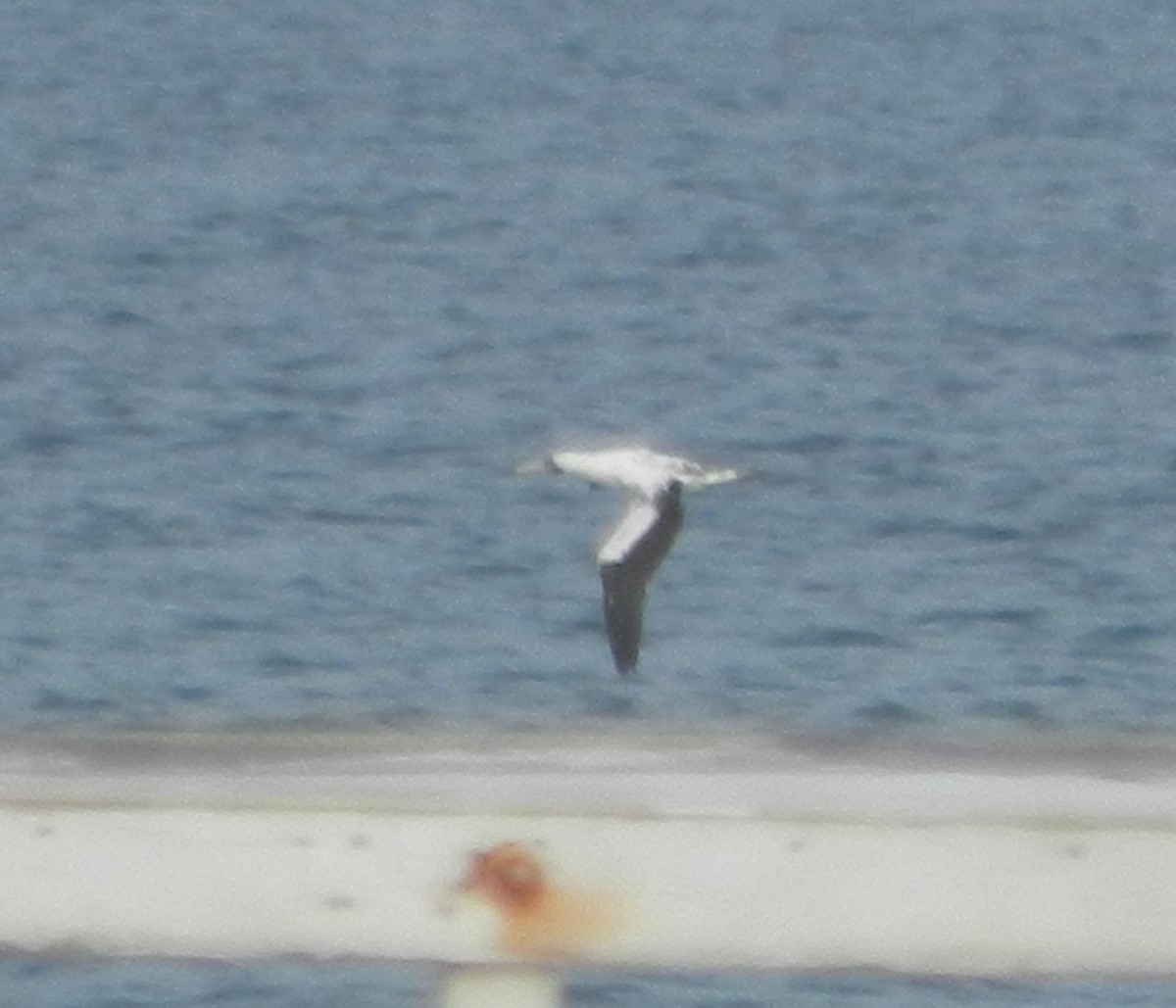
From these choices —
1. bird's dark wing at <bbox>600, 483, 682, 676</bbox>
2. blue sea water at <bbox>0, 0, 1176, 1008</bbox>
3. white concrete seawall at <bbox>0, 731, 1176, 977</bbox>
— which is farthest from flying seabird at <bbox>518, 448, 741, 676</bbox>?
white concrete seawall at <bbox>0, 731, 1176, 977</bbox>

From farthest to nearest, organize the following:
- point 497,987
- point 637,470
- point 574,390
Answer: point 574,390 → point 637,470 → point 497,987

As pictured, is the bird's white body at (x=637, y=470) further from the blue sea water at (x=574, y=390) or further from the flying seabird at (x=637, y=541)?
the blue sea water at (x=574, y=390)

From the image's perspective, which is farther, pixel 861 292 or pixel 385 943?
pixel 861 292

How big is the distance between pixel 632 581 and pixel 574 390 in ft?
31.1

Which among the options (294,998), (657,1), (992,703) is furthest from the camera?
(657,1)

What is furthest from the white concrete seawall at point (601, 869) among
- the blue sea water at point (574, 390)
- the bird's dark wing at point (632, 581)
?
the bird's dark wing at point (632, 581)

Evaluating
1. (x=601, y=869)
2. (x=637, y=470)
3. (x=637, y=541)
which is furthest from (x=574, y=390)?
(x=601, y=869)

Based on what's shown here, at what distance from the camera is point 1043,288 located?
17.6 metres

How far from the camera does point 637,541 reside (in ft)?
19.2

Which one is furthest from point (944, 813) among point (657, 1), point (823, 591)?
point (657, 1)

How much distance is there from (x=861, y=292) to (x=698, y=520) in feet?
17.1

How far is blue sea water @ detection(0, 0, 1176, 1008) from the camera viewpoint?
33.0 ft

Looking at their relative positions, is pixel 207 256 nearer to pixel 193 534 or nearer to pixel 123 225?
pixel 123 225

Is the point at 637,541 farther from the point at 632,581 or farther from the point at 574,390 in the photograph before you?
the point at 574,390
